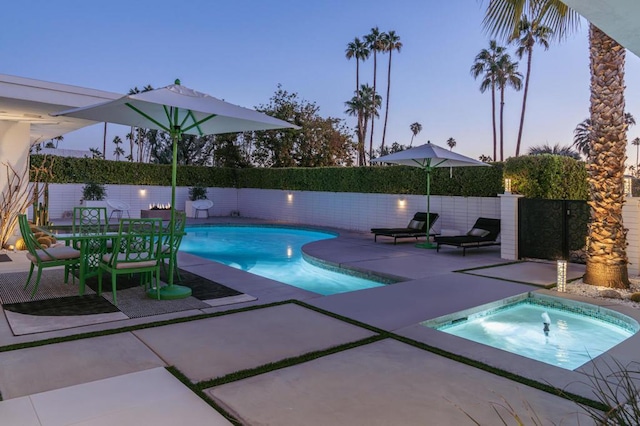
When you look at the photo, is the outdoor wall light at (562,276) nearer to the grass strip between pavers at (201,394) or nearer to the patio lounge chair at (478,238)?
the patio lounge chair at (478,238)

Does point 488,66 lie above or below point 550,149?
above

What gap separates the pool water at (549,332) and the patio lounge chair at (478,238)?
12.8 feet

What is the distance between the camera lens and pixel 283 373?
3055 mm

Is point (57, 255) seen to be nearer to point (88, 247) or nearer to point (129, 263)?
point (88, 247)

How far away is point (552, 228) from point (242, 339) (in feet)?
23.4

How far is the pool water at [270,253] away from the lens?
7393 millimetres

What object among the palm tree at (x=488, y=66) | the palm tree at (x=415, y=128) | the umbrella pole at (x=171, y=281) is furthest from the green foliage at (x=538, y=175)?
the palm tree at (x=415, y=128)

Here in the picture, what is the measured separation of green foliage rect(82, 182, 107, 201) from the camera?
16.8m

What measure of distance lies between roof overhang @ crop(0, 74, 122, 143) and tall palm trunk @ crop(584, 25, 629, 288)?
876cm

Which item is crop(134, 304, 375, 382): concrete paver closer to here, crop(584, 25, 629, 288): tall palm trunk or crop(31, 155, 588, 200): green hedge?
crop(584, 25, 629, 288): tall palm trunk

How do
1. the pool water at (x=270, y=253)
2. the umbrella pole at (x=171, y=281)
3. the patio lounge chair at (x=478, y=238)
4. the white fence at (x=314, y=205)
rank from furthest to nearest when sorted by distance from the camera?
the white fence at (x=314, y=205), the patio lounge chair at (x=478, y=238), the pool water at (x=270, y=253), the umbrella pole at (x=171, y=281)

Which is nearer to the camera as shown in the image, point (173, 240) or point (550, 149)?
point (173, 240)

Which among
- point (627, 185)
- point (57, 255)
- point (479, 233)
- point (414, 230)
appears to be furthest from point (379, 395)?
point (414, 230)

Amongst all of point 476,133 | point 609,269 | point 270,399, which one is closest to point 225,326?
point 270,399
